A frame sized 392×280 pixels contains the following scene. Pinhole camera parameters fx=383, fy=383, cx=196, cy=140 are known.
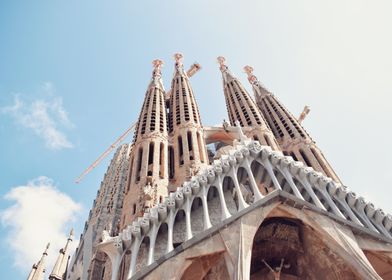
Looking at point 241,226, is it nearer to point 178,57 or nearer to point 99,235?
point 99,235

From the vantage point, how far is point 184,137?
21.3 meters

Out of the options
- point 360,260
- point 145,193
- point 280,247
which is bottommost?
point 360,260

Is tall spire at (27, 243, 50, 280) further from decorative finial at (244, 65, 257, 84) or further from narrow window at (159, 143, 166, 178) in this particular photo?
decorative finial at (244, 65, 257, 84)

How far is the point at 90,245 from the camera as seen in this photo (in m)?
20.1

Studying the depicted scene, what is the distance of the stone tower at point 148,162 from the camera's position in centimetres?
1573

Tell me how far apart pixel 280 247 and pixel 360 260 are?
3.03 meters

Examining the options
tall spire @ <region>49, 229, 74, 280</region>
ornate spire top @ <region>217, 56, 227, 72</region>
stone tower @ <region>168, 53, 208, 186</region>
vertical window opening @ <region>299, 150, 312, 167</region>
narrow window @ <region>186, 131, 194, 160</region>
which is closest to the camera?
tall spire @ <region>49, 229, 74, 280</region>

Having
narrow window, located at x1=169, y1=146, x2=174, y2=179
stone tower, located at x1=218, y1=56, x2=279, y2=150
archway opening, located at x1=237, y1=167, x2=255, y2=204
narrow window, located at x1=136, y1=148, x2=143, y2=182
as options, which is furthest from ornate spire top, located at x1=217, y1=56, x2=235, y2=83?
archway opening, located at x1=237, y1=167, x2=255, y2=204

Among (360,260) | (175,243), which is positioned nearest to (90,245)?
(175,243)

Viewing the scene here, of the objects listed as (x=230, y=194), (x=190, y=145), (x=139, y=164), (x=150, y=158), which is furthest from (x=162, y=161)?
(x=230, y=194)

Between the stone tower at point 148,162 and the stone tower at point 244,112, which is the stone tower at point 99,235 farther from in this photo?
the stone tower at point 244,112

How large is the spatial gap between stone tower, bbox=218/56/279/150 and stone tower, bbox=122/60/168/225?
5422mm

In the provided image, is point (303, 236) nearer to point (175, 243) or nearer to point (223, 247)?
point (223, 247)

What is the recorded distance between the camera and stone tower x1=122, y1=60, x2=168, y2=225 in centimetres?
1573
